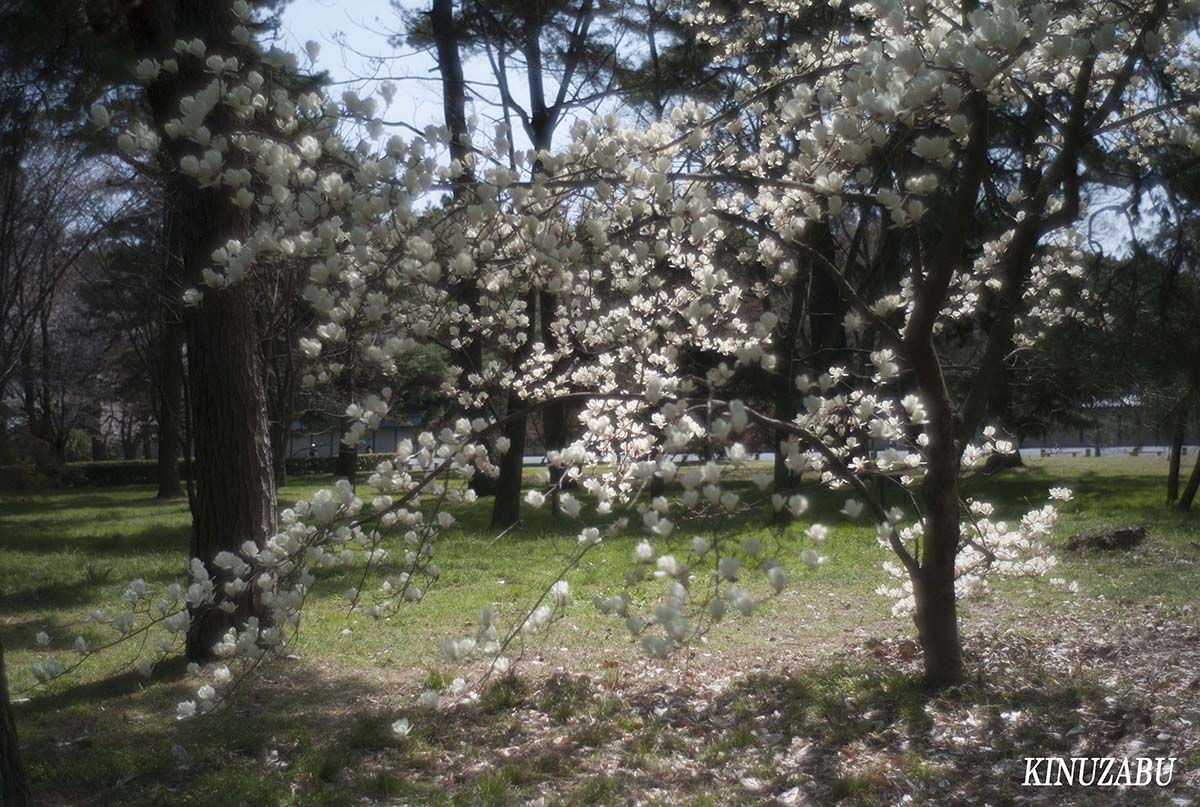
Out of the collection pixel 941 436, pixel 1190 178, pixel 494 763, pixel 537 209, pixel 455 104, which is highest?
pixel 455 104

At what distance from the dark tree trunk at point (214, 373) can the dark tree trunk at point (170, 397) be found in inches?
358

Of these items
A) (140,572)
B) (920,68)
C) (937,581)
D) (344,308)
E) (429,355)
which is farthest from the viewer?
(429,355)

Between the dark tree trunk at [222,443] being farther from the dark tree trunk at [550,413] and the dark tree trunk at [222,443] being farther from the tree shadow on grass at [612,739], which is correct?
the dark tree trunk at [550,413]

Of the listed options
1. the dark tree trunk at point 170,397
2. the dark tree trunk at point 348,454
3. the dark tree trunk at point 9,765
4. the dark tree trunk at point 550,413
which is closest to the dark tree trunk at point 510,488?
the dark tree trunk at point 550,413

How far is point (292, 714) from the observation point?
4883 millimetres

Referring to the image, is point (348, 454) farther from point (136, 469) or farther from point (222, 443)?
point (136, 469)

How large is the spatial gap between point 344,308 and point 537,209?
2.89ft

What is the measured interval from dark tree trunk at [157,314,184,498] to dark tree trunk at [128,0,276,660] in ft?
29.8

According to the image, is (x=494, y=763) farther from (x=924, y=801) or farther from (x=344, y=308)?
(x=344, y=308)

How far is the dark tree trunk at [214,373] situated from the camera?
19.0ft

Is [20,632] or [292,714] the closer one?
[292,714]

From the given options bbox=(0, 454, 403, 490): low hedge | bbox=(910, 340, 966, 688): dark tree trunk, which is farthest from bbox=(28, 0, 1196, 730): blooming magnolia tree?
bbox=(0, 454, 403, 490): low hedge

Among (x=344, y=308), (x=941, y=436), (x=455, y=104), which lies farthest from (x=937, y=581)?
(x=455, y=104)

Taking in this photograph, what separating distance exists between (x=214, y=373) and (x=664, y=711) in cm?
337
